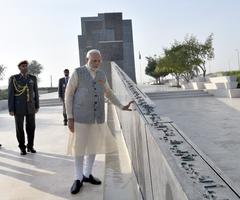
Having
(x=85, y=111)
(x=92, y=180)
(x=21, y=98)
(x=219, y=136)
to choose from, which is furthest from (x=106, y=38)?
(x=85, y=111)

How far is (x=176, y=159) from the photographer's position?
1.73 m

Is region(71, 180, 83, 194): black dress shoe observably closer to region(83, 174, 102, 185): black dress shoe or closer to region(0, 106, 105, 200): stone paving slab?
region(0, 106, 105, 200): stone paving slab

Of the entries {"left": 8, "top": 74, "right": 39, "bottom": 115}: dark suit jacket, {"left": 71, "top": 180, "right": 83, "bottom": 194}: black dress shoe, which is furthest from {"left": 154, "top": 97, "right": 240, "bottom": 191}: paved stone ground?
{"left": 8, "top": 74, "right": 39, "bottom": 115}: dark suit jacket

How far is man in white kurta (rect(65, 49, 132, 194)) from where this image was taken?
3.87m

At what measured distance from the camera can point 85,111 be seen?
3.88 meters

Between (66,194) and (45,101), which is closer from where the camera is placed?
(66,194)

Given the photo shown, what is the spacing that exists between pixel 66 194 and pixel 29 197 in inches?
16.0

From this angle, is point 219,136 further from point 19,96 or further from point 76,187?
A: point 76,187

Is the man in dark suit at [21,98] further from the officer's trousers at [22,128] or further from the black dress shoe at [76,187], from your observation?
the black dress shoe at [76,187]

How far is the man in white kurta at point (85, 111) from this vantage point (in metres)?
3.87

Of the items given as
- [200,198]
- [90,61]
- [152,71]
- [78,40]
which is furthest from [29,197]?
[152,71]

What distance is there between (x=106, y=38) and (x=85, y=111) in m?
19.4

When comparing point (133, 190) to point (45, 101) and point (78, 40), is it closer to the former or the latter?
point (45, 101)

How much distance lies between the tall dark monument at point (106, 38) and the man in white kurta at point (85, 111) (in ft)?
59.4
